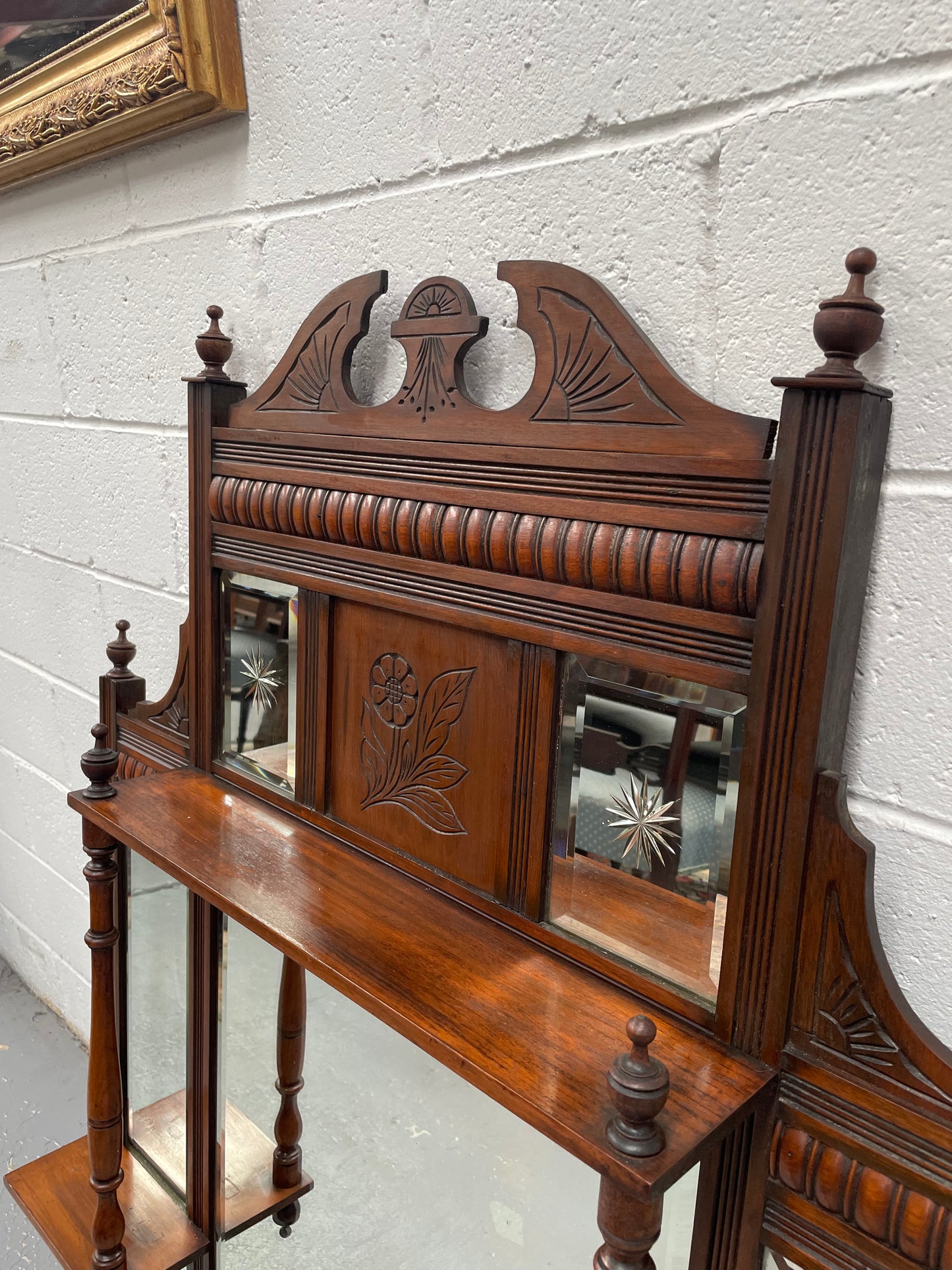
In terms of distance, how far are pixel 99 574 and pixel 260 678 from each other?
0.47 meters

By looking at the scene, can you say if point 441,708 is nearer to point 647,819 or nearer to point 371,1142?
point 647,819

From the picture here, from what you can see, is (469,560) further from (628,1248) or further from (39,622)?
(39,622)

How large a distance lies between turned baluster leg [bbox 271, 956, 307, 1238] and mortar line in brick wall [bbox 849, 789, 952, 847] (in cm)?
56

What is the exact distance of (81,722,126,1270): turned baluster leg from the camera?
86 cm

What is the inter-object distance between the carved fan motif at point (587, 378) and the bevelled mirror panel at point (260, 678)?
13.2 inches

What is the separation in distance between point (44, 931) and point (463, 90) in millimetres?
1494

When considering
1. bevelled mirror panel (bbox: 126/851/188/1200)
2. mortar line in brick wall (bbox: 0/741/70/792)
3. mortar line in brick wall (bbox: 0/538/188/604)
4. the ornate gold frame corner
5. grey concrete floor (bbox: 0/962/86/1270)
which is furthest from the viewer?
mortar line in brick wall (bbox: 0/741/70/792)

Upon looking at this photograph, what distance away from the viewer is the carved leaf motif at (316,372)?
76 cm

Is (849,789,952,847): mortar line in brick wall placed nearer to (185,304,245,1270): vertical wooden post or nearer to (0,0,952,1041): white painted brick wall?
(0,0,952,1041): white painted brick wall

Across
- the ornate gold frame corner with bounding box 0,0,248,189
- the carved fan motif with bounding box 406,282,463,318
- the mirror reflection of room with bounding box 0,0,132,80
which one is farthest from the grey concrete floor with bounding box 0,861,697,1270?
the mirror reflection of room with bounding box 0,0,132,80

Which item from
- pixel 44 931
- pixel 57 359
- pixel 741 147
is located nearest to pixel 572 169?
pixel 741 147

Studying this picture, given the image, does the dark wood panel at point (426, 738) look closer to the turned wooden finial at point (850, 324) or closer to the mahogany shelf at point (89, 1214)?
the turned wooden finial at point (850, 324)

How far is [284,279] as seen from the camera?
86 centimetres

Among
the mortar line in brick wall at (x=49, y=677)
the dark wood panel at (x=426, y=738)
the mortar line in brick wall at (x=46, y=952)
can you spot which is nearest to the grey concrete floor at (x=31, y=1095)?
the mortar line in brick wall at (x=46, y=952)
